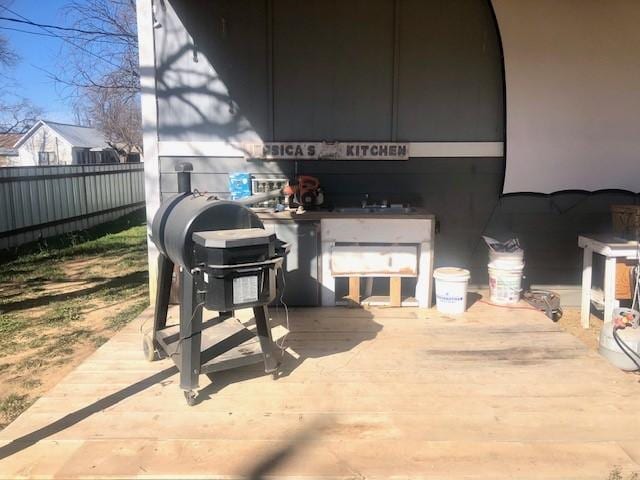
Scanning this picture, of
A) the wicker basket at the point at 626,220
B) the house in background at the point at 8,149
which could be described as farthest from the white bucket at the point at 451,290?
the house in background at the point at 8,149

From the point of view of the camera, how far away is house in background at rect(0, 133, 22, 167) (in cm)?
3116

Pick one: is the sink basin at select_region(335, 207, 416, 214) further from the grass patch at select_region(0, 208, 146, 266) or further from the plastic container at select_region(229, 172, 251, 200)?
the grass patch at select_region(0, 208, 146, 266)

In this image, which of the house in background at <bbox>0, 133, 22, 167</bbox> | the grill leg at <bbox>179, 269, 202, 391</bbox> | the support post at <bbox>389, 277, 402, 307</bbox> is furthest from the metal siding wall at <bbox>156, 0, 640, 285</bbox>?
the house in background at <bbox>0, 133, 22, 167</bbox>

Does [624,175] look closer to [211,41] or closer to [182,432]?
[211,41]

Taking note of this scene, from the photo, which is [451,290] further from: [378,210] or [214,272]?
[214,272]

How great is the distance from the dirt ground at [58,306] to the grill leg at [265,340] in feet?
5.16

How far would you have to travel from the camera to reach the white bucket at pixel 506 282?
436cm

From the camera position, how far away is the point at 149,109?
14.8ft

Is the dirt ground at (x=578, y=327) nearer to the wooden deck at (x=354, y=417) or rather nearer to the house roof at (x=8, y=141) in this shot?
the wooden deck at (x=354, y=417)

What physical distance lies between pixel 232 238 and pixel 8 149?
36998 mm

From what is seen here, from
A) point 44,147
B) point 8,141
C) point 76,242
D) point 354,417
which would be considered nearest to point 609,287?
point 354,417

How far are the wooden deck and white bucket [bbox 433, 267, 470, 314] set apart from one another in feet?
1.85

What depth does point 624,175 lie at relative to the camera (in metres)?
4.72

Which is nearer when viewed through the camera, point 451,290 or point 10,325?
point 451,290
